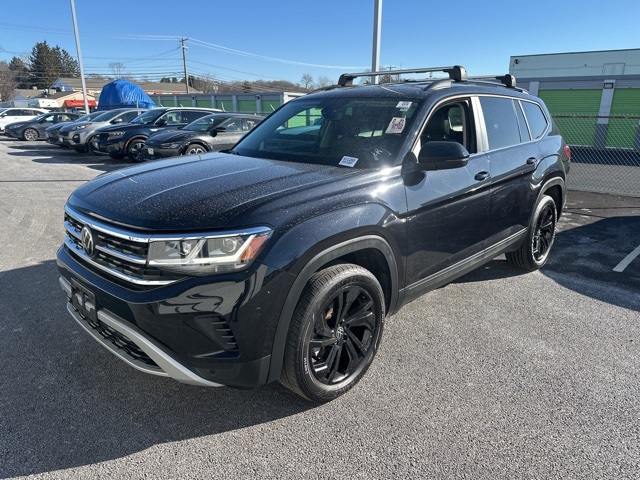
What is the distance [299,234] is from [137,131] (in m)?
12.8

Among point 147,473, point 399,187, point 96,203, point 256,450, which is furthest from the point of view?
point 399,187

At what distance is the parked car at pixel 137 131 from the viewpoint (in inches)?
530

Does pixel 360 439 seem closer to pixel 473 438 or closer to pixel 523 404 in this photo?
pixel 473 438

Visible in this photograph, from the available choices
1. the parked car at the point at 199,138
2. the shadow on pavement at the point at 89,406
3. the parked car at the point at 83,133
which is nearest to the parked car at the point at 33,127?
the parked car at the point at 83,133

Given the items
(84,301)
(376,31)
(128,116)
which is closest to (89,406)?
(84,301)

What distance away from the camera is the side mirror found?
9.73ft

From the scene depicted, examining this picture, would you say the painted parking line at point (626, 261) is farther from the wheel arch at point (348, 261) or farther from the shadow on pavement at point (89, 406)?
the shadow on pavement at point (89, 406)

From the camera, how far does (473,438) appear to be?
97.7 inches

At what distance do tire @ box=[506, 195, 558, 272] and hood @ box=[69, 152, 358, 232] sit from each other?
262cm

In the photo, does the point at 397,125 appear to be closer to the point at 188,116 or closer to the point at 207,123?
the point at 207,123

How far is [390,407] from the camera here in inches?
108

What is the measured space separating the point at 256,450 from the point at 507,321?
7.98ft

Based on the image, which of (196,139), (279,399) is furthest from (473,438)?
(196,139)

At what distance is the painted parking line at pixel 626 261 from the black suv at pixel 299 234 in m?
2.00
